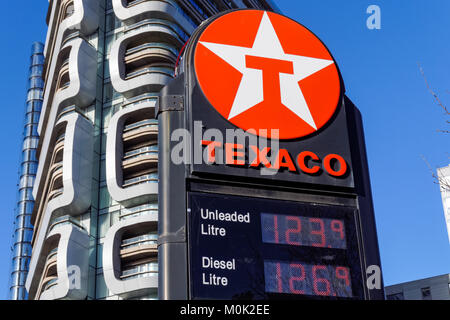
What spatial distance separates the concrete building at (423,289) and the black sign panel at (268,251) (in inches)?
3321

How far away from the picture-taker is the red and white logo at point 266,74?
10.4 m

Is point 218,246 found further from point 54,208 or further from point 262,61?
point 54,208

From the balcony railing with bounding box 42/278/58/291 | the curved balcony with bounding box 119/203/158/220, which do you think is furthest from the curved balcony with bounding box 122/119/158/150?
the balcony railing with bounding box 42/278/58/291

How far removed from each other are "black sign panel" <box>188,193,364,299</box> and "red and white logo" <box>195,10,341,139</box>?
1573mm

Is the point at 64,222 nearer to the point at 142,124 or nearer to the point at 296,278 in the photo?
the point at 142,124

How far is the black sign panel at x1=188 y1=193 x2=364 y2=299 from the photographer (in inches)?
335

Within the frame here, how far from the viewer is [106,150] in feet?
145

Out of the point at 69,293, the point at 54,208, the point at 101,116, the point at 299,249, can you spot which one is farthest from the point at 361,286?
the point at 101,116

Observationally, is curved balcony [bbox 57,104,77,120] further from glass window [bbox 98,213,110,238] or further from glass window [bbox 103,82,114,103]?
glass window [bbox 98,213,110,238]

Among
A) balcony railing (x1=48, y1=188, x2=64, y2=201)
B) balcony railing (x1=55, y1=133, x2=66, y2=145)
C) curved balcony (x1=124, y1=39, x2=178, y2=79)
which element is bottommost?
balcony railing (x1=48, y1=188, x2=64, y2=201)

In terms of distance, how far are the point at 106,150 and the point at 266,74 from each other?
34619 mm

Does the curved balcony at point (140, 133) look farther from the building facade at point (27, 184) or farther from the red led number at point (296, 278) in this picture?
the building facade at point (27, 184)

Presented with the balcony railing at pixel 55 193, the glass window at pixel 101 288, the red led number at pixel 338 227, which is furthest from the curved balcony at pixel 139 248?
the red led number at pixel 338 227

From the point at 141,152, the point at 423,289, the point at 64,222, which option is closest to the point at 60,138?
the point at 64,222
